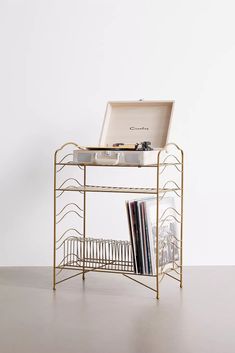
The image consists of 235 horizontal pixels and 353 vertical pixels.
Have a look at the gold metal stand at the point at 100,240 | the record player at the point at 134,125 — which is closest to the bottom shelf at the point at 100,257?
the gold metal stand at the point at 100,240

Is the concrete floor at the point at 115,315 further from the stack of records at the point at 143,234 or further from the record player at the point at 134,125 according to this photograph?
the record player at the point at 134,125

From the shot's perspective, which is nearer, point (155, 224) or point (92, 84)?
point (155, 224)

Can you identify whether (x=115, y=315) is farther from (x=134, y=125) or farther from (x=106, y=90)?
(x=106, y=90)

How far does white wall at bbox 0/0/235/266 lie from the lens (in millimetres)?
3994

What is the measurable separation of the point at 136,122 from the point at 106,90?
1.49 ft

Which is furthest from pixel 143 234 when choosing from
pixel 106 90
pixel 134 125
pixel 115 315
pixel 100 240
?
pixel 106 90

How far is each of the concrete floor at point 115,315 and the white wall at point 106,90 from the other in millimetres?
346

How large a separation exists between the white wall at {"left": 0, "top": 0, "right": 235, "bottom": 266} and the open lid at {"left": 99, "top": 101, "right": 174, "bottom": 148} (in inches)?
12.6

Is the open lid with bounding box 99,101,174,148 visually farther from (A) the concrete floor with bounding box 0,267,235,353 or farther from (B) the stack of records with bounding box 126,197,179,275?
(A) the concrete floor with bounding box 0,267,235,353

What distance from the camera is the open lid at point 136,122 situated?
3.60m
